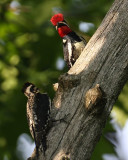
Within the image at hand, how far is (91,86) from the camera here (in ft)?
12.1

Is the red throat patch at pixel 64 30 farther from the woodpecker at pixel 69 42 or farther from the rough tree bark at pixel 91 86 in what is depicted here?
the rough tree bark at pixel 91 86

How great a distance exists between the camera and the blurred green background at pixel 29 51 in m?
5.89

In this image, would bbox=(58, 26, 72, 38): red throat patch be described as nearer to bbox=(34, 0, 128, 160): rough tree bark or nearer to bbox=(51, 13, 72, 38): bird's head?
bbox=(51, 13, 72, 38): bird's head

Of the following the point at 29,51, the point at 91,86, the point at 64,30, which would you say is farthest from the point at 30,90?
the point at 29,51

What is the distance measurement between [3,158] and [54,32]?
7.29ft

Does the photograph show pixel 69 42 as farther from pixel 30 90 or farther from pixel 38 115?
pixel 38 115

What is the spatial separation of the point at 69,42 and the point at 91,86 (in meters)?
1.61

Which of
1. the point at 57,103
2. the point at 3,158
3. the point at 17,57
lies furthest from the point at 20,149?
the point at 57,103

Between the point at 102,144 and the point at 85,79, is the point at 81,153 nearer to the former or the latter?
the point at 85,79

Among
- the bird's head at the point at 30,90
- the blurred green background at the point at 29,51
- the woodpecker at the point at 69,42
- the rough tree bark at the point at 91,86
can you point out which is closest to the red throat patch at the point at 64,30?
the woodpecker at the point at 69,42

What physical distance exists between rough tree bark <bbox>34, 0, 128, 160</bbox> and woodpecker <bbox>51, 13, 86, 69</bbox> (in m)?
1.14

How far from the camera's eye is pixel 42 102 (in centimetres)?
470

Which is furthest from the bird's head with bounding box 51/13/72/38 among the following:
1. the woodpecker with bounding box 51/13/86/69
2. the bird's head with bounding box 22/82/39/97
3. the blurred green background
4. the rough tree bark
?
the rough tree bark

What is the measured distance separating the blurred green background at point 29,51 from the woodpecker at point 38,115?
782 millimetres
